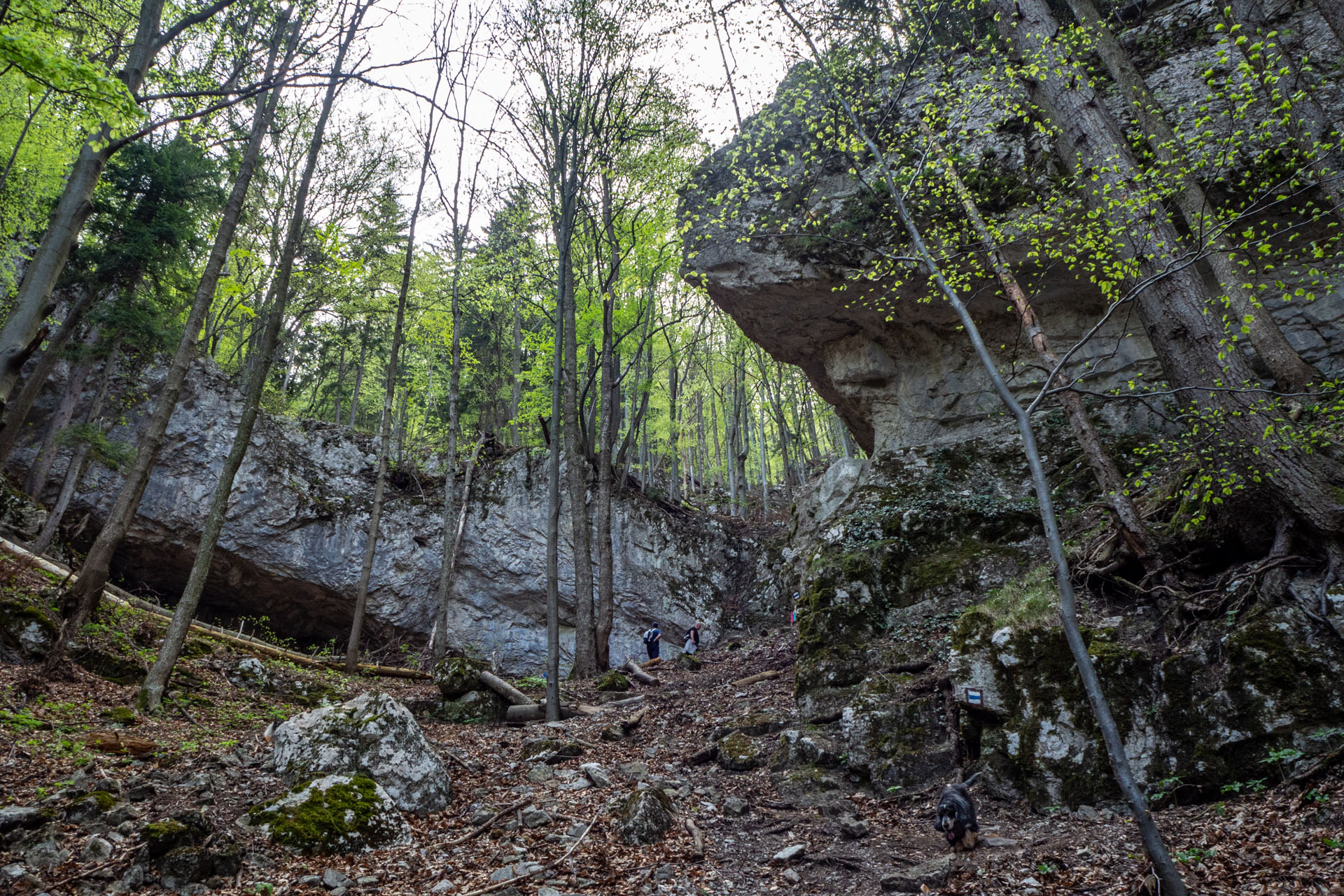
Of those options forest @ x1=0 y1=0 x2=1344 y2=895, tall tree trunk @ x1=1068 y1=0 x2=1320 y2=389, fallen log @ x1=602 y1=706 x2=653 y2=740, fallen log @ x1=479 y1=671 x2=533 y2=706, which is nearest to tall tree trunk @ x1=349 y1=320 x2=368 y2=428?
forest @ x1=0 y1=0 x2=1344 y2=895

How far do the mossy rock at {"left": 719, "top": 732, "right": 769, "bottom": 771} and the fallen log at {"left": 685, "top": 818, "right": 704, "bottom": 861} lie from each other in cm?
167

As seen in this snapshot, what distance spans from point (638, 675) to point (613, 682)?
4.00 ft

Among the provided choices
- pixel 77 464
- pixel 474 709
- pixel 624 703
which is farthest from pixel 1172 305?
pixel 77 464

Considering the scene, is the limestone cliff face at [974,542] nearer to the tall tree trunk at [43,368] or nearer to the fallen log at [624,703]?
the fallen log at [624,703]

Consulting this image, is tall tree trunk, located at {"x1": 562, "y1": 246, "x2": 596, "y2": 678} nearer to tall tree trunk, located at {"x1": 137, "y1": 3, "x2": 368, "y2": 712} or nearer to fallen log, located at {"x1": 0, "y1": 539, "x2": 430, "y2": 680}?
fallen log, located at {"x1": 0, "y1": 539, "x2": 430, "y2": 680}

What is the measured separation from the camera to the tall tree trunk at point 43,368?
37.0 ft

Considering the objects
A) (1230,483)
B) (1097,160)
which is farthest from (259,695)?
(1097,160)

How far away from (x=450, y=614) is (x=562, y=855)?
12.8m

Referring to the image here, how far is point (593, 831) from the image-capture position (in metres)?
5.00

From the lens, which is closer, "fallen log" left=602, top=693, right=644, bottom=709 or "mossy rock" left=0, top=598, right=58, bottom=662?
"mossy rock" left=0, top=598, right=58, bottom=662

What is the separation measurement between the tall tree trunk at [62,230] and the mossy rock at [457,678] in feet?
19.9

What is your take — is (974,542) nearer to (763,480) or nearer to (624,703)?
(624,703)

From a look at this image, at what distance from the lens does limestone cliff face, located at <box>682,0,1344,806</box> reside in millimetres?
5086

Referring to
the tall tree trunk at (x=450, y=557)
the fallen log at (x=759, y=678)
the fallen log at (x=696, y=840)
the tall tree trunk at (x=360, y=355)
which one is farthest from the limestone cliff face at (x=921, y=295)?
the tall tree trunk at (x=360, y=355)
